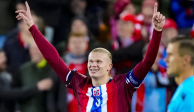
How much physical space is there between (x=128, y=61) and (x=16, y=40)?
2.17m

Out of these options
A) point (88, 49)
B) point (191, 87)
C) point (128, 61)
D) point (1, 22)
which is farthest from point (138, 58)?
point (1, 22)

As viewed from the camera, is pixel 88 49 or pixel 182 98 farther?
pixel 88 49

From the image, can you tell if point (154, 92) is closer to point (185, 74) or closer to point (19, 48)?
point (185, 74)

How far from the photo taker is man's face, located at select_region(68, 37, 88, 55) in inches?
261

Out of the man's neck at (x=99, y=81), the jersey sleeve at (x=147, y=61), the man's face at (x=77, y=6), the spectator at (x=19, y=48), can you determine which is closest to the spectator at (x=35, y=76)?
the spectator at (x=19, y=48)


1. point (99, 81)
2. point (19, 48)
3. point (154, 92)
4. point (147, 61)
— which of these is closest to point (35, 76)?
point (19, 48)

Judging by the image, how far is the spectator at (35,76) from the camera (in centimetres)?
662

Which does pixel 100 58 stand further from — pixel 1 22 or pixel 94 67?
pixel 1 22

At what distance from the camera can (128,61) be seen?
6.74m

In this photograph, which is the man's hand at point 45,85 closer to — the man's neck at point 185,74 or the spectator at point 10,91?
the spectator at point 10,91

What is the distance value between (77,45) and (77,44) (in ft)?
0.06

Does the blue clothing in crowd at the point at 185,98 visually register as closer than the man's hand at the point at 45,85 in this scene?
Yes

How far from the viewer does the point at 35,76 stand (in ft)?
22.1

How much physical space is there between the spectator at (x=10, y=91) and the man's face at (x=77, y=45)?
597mm
